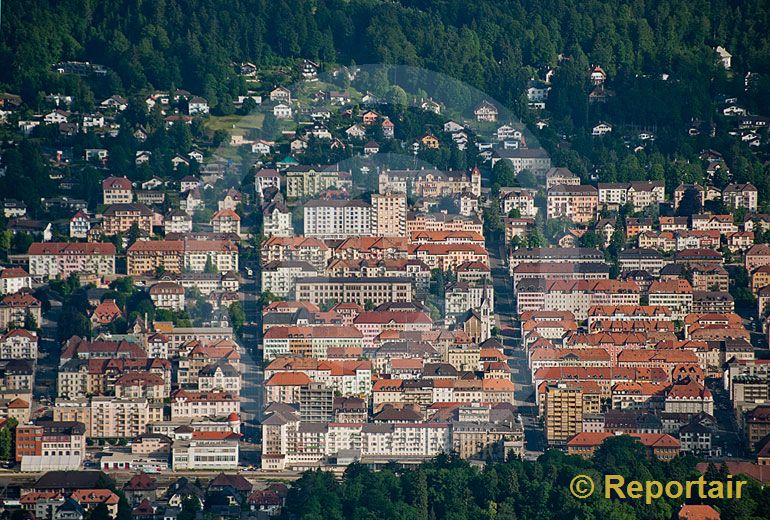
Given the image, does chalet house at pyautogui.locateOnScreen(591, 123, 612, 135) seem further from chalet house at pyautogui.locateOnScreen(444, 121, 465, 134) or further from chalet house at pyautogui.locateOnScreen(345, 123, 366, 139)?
chalet house at pyautogui.locateOnScreen(345, 123, 366, 139)

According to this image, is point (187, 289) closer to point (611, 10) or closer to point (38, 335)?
point (38, 335)

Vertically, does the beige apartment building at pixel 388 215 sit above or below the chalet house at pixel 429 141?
below

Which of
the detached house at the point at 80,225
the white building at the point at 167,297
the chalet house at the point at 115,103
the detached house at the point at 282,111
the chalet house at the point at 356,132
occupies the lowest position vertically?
the white building at the point at 167,297

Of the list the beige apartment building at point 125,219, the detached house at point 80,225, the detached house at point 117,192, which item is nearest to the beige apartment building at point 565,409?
the beige apartment building at point 125,219

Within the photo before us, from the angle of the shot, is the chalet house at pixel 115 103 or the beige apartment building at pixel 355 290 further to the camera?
the chalet house at pixel 115 103

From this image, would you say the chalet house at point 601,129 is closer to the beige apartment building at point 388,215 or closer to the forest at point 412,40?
the forest at point 412,40

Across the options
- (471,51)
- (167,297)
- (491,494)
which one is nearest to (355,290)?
(167,297)

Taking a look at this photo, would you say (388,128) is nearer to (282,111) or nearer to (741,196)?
(282,111)

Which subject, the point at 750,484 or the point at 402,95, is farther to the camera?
the point at 402,95

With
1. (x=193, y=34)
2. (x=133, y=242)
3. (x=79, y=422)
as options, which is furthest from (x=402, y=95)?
(x=79, y=422)
